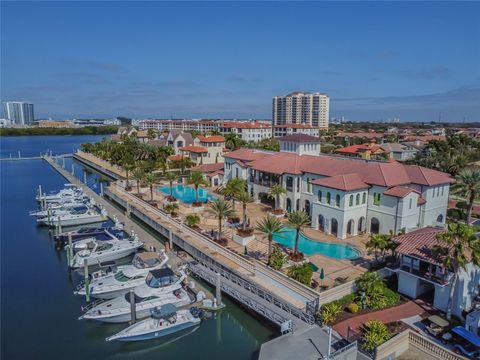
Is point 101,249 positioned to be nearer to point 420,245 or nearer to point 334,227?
point 334,227

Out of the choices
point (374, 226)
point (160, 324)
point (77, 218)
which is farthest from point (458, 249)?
point (77, 218)

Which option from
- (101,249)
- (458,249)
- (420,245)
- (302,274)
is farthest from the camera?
(101,249)

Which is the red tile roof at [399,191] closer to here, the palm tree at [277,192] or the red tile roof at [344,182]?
the red tile roof at [344,182]

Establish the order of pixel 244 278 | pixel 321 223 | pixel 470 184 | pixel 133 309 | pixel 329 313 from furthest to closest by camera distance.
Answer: pixel 321 223
pixel 470 184
pixel 244 278
pixel 133 309
pixel 329 313

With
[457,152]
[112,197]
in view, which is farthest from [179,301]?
[457,152]

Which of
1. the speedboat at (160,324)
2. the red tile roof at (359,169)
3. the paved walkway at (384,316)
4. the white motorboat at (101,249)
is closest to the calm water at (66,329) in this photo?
the speedboat at (160,324)

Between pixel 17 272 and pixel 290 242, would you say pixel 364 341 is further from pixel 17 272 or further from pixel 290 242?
pixel 17 272
